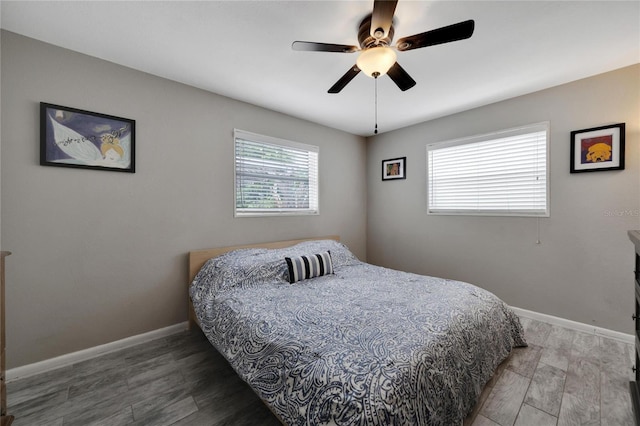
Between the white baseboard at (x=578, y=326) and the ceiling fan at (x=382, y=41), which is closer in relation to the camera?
the ceiling fan at (x=382, y=41)

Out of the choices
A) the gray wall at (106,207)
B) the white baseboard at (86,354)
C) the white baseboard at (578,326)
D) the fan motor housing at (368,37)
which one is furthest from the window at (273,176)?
the white baseboard at (578,326)

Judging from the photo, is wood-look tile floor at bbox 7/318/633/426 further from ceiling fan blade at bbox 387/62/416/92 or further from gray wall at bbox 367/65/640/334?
ceiling fan blade at bbox 387/62/416/92

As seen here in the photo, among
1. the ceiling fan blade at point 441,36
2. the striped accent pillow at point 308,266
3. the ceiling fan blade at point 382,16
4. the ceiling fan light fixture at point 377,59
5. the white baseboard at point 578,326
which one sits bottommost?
the white baseboard at point 578,326

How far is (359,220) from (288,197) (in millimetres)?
1438

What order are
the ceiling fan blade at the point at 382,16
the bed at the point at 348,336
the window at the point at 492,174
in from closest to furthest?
the bed at the point at 348,336, the ceiling fan blade at the point at 382,16, the window at the point at 492,174

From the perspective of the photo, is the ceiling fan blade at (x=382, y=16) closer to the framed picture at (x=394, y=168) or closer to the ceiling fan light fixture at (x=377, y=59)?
the ceiling fan light fixture at (x=377, y=59)

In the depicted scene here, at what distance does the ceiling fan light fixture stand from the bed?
5.21 feet

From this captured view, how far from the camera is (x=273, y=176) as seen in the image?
326 cm

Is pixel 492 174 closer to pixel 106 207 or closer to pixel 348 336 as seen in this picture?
pixel 348 336

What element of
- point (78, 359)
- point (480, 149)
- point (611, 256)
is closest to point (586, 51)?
point (480, 149)

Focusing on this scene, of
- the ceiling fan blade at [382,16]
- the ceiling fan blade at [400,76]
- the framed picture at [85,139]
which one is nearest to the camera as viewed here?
the ceiling fan blade at [382,16]

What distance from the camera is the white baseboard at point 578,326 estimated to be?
229 cm

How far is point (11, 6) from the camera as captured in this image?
1595 mm

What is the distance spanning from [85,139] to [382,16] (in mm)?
2375
